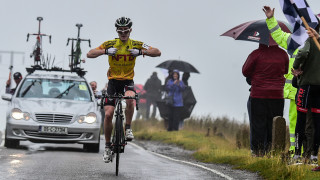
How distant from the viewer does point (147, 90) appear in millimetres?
39562

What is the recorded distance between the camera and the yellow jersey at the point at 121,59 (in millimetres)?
12539

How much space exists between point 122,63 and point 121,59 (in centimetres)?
6

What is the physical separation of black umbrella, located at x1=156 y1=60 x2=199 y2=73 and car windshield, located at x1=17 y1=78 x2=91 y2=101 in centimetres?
1119

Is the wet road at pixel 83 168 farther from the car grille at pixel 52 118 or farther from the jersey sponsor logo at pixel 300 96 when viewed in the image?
the car grille at pixel 52 118

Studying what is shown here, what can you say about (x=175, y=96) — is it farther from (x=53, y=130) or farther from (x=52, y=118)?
(x=53, y=130)

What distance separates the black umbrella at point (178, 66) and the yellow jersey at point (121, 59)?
17290 mm

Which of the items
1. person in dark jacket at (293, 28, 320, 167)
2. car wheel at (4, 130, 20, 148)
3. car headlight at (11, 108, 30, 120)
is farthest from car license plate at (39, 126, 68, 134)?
person in dark jacket at (293, 28, 320, 167)

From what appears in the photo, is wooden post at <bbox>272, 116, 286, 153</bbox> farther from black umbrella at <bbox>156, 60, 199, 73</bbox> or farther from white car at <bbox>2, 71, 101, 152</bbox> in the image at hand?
black umbrella at <bbox>156, 60, 199, 73</bbox>

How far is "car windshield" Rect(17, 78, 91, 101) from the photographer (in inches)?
727

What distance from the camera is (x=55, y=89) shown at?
61.4ft

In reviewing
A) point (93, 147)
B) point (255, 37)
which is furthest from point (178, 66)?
point (255, 37)

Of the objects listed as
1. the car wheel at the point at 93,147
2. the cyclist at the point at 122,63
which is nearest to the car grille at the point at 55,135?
the car wheel at the point at 93,147

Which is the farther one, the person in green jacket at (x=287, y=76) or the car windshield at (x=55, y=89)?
the car windshield at (x=55, y=89)

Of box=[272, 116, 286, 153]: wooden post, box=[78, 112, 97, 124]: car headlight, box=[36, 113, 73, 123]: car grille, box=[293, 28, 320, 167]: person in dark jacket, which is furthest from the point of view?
box=[78, 112, 97, 124]: car headlight
